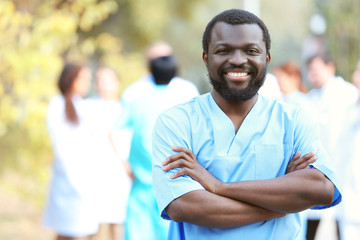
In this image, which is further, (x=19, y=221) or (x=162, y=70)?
(x=19, y=221)

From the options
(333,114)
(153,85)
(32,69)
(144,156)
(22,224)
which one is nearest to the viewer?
(144,156)

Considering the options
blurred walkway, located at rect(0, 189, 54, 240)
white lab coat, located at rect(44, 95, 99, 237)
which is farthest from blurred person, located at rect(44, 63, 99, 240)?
blurred walkway, located at rect(0, 189, 54, 240)

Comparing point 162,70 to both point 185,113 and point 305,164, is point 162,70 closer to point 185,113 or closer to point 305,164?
point 185,113

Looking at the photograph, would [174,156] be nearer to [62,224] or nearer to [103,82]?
[62,224]

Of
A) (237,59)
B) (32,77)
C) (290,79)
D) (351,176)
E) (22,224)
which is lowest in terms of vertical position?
(22,224)

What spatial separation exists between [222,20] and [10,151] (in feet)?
28.1

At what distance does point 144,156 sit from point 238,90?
2.73m

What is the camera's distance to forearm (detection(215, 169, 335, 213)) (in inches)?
105

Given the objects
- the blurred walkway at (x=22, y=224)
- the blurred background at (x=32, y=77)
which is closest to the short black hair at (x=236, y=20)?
the blurred walkway at (x=22, y=224)

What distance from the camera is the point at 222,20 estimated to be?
277 centimetres

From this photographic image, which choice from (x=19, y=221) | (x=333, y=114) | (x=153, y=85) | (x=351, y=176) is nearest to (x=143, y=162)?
(x=153, y=85)

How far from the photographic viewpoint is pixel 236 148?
275cm

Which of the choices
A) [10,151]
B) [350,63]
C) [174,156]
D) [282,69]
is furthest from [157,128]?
[350,63]

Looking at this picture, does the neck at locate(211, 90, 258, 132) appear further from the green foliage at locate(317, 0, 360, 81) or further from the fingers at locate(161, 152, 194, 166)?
the green foliage at locate(317, 0, 360, 81)
